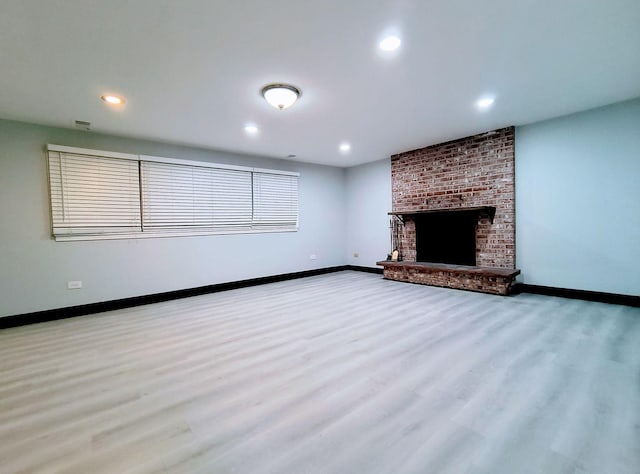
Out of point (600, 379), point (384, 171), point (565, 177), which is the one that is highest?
point (384, 171)

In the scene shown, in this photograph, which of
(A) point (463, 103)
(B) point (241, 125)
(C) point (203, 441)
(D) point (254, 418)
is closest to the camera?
(C) point (203, 441)

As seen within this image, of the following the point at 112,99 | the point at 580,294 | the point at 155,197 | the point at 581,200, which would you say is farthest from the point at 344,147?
the point at 580,294

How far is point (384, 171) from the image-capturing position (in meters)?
6.65

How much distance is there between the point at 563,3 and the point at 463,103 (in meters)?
1.61

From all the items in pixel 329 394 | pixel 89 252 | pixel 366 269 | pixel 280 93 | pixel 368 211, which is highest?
pixel 280 93

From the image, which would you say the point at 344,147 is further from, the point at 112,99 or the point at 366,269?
the point at 112,99

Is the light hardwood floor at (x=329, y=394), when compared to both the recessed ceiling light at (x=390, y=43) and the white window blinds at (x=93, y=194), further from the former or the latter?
the recessed ceiling light at (x=390, y=43)

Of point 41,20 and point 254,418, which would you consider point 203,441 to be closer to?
point 254,418

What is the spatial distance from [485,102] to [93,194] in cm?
553

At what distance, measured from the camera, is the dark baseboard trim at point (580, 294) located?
3.76 meters

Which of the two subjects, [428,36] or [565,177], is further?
[565,177]

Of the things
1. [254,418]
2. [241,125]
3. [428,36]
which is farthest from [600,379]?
[241,125]

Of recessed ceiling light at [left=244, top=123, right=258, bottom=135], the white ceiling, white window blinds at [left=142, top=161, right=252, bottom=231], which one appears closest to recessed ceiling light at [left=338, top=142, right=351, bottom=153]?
the white ceiling

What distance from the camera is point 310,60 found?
2.57 metres
